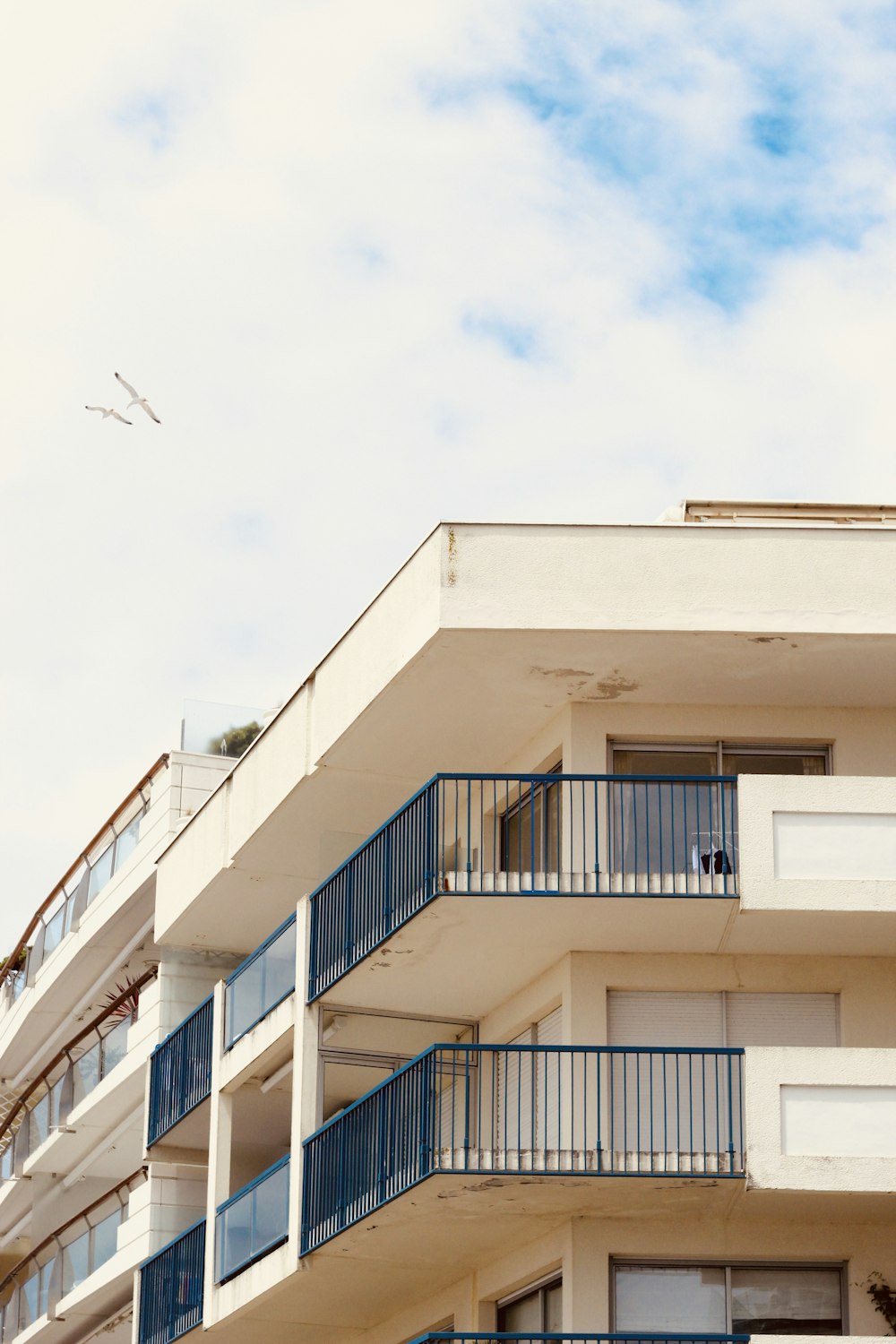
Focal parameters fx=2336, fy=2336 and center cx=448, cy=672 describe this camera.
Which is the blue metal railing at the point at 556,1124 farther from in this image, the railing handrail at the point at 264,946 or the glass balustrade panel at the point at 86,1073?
the glass balustrade panel at the point at 86,1073

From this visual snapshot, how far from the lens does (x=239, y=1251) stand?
2838cm

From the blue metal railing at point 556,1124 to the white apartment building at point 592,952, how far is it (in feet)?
0.17

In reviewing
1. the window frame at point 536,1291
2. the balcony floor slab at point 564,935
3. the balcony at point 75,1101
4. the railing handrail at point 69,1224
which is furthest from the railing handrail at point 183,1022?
the window frame at point 536,1291

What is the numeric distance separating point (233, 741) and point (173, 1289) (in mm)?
9060

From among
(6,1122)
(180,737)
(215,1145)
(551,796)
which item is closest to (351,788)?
(551,796)

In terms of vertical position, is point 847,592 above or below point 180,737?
below

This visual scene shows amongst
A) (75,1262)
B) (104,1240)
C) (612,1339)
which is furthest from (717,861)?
(75,1262)

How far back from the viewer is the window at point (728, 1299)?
23578 millimetres

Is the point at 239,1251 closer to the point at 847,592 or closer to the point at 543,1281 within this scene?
the point at 543,1281

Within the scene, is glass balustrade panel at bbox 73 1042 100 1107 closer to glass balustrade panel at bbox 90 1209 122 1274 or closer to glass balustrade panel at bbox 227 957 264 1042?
glass balustrade panel at bbox 90 1209 122 1274

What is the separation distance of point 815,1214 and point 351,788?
8149 mm

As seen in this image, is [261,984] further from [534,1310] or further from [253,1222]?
[534,1310]

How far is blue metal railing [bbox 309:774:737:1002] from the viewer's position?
78.8 ft

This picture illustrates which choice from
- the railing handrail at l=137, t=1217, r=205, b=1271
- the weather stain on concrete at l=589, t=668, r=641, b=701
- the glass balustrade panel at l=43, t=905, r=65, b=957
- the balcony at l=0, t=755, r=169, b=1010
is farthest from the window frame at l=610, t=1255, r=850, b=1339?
the glass balustrade panel at l=43, t=905, r=65, b=957
